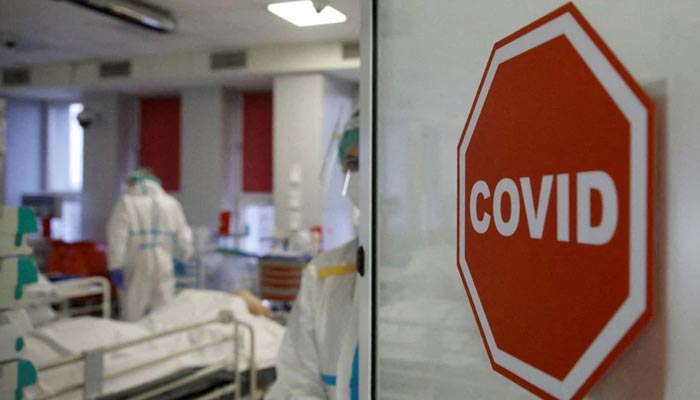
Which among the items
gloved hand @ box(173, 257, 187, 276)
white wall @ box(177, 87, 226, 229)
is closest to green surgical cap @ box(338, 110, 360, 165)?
gloved hand @ box(173, 257, 187, 276)

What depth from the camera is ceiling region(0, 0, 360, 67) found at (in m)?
4.66

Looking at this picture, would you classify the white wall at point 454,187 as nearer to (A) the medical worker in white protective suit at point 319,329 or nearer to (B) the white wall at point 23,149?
(A) the medical worker in white protective suit at point 319,329

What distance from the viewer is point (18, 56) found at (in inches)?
261

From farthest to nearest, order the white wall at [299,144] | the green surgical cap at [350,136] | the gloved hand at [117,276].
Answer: the white wall at [299,144] → the gloved hand at [117,276] → the green surgical cap at [350,136]

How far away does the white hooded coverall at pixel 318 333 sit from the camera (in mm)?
1567

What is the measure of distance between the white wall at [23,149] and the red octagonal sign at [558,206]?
8.80 metres

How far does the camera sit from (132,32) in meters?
5.50

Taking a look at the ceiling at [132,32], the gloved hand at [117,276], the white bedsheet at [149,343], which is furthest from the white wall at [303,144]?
the white bedsheet at [149,343]

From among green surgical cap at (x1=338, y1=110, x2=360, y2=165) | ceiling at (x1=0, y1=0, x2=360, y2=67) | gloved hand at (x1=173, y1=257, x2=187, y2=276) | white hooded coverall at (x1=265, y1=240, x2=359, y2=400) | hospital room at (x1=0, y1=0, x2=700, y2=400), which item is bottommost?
gloved hand at (x1=173, y1=257, x2=187, y2=276)

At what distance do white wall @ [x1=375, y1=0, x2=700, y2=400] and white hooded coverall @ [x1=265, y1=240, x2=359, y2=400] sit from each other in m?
0.51

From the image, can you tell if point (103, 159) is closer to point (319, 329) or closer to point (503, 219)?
point (319, 329)

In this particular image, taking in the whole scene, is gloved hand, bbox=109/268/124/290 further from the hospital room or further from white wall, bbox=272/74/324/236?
the hospital room

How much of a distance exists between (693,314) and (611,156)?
158mm

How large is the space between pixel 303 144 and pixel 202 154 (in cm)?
160
